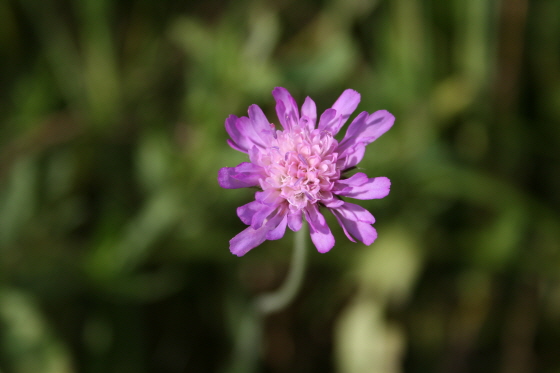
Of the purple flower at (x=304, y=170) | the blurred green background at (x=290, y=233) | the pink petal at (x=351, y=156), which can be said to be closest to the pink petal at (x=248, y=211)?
the purple flower at (x=304, y=170)

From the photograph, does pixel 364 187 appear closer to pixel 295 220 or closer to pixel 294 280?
pixel 295 220

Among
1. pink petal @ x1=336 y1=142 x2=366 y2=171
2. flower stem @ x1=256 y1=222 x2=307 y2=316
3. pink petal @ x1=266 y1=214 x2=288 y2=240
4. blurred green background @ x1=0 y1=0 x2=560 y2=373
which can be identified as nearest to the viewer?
pink petal @ x1=266 y1=214 x2=288 y2=240

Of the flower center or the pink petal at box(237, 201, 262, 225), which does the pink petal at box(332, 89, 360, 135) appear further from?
the pink petal at box(237, 201, 262, 225)

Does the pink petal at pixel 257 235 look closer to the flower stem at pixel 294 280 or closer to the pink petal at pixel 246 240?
the pink petal at pixel 246 240

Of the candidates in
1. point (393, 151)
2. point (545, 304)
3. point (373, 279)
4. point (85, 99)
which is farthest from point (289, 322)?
point (85, 99)

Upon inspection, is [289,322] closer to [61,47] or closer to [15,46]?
[61,47]

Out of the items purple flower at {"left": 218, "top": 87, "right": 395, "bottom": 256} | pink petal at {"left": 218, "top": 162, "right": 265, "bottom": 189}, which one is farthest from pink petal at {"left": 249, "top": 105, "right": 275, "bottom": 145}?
pink petal at {"left": 218, "top": 162, "right": 265, "bottom": 189}

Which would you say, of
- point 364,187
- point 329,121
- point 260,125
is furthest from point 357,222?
point 260,125
